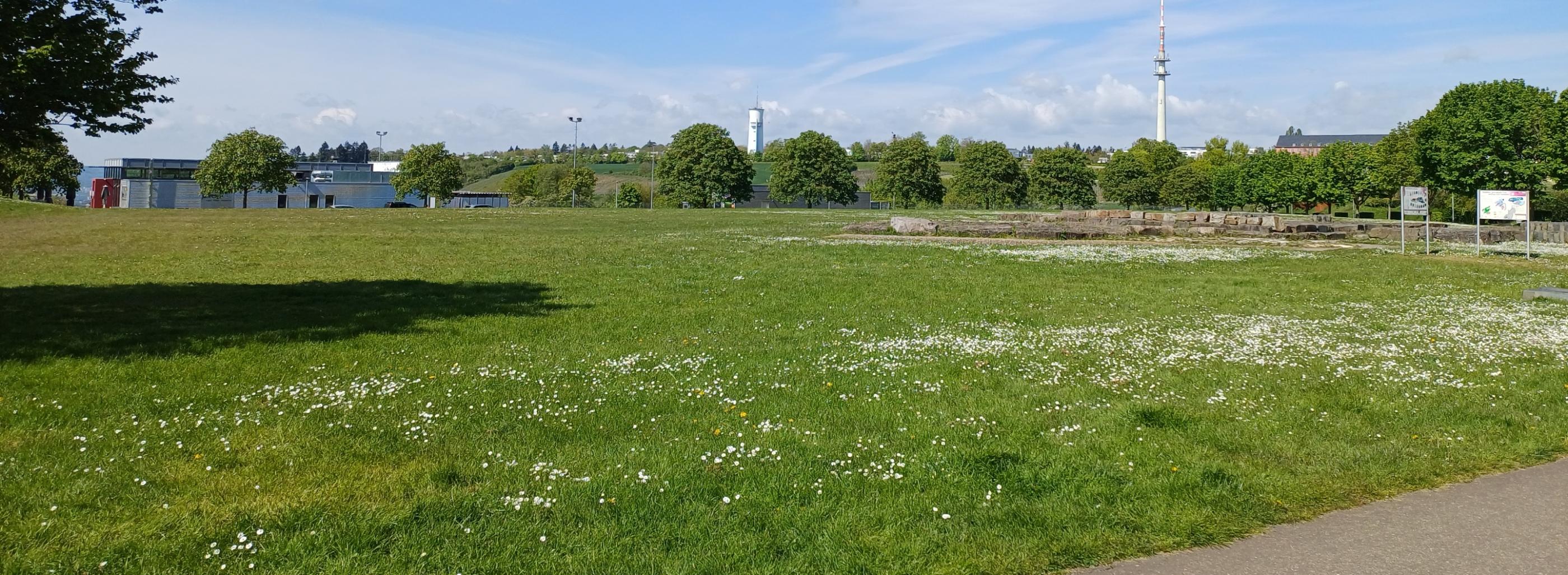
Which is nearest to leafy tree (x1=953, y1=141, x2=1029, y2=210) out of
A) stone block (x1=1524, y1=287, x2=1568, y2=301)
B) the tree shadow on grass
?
stone block (x1=1524, y1=287, x2=1568, y2=301)

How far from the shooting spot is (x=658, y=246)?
33.6 meters

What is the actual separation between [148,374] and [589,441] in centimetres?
607

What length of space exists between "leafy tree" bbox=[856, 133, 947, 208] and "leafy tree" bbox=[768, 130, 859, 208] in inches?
211

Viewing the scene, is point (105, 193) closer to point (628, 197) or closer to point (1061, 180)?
point (628, 197)

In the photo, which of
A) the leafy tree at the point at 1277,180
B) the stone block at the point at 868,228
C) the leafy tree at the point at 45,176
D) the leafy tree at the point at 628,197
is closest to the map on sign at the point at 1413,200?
the stone block at the point at 868,228

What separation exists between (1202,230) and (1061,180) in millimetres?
74349

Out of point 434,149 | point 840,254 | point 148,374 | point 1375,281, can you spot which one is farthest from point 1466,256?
point 434,149

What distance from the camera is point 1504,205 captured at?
97.1ft

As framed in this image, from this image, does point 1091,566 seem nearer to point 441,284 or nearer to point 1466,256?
point 441,284

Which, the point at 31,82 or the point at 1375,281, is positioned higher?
the point at 31,82

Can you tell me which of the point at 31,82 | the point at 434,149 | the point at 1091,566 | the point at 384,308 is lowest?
the point at 1091,566

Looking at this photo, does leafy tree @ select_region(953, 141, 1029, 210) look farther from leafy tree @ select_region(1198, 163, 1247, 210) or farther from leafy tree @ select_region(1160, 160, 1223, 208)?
leafy tree @ select_region(1198, 163, 1247, 210)

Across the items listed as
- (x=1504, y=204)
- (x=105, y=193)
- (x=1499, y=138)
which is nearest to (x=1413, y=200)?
(x=1504, y=204)

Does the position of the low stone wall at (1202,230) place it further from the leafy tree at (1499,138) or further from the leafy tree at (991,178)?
the leafy tree at (991,178)
